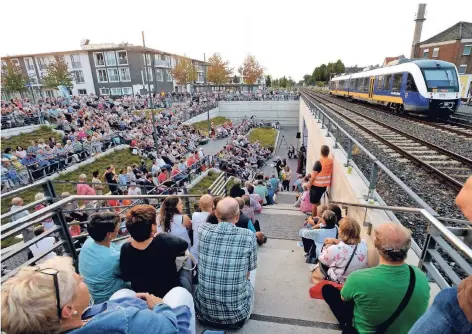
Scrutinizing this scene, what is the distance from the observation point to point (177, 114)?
29.4 meters

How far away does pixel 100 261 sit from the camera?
2.62m

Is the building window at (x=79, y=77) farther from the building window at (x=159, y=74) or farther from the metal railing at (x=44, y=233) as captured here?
the metal railing at (x=44, y=233)

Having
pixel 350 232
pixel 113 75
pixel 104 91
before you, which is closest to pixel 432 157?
pixel 350 232

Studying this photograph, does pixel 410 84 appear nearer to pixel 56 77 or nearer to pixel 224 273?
pixel 224 273

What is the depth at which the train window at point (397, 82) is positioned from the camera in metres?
13.8

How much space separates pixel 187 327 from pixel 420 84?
14449mm

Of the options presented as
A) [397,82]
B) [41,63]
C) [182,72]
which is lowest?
[397,82]

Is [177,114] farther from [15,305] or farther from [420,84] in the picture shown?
[15,305]

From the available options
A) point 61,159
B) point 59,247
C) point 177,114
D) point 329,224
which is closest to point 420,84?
point 329,224

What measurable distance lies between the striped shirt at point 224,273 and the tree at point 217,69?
60.7 m

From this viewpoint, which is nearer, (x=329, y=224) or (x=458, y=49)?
(x=329, y=224)

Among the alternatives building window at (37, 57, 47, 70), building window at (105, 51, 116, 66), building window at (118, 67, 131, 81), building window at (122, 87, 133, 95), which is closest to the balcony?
building window at (118, 67, 131, 81)

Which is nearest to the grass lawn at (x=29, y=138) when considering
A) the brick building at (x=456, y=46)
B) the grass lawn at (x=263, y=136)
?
the grass lawn at (x=263, y=136)

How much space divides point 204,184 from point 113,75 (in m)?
44.1
